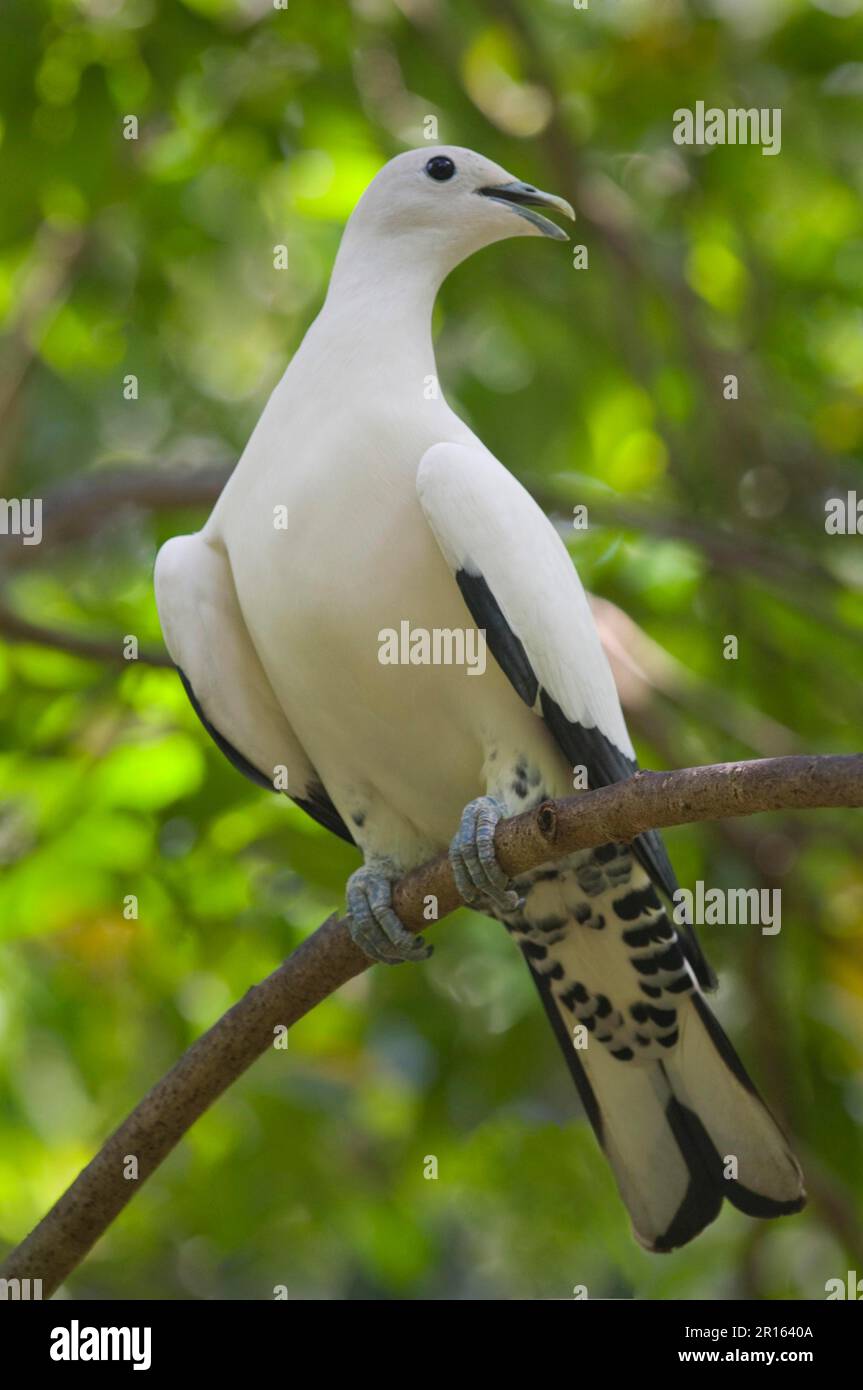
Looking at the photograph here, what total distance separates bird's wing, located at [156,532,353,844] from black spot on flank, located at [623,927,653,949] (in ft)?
3.35

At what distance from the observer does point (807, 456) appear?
695 cm

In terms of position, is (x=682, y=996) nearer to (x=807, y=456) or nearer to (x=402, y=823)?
(x=402, y=823)

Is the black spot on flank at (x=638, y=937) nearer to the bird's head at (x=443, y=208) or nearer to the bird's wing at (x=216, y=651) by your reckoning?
the bird's wing at (x=216, y=651)

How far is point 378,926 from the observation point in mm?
3877

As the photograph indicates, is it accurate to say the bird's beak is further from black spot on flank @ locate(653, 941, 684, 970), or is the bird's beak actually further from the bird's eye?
black spot on flank @ locate(653, 941, 684, 970)

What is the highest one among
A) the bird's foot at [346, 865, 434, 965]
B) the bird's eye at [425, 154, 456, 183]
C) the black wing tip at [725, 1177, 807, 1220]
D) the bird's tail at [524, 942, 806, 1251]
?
the bird's eye at [425, 154, 456, 183]

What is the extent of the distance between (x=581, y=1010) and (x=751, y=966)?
2.06m

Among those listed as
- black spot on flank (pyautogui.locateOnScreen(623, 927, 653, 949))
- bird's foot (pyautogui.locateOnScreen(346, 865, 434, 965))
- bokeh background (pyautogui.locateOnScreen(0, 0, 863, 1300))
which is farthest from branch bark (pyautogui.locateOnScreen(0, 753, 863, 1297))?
bokeh background (pyautogui.locateOnScreen(0, 0, 863, 1300))

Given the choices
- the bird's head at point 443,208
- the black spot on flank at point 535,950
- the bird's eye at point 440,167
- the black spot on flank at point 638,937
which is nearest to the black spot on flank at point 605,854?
the black spot on flank at point 638,937

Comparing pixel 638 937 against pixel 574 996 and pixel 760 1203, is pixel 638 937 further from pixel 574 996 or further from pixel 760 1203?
pixel 760 1203

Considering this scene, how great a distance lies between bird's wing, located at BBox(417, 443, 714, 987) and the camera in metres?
3.73

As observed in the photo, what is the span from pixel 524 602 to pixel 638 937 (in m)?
0.92
